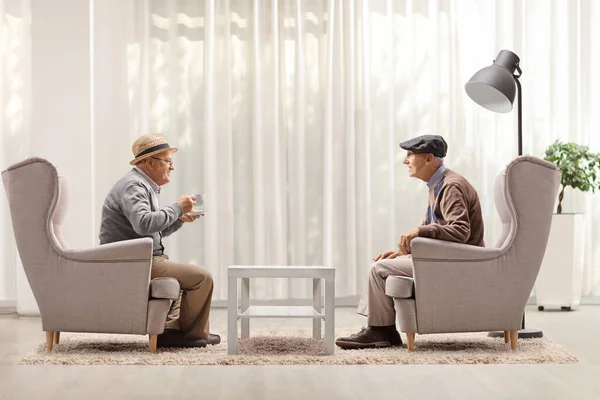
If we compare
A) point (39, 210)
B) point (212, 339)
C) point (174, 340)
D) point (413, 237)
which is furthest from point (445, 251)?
point (39, 210)

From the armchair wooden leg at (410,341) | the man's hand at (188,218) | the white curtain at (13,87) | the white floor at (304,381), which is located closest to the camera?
the white floor at (304,381)

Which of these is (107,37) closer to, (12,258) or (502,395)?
(12,258)

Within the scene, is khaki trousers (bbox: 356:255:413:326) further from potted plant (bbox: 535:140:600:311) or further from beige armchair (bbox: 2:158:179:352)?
potted plant (bbox: 535:140:600:311)

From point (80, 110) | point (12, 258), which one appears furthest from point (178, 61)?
point (12, 258)

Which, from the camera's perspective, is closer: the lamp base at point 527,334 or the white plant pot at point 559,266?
the lamp base at point 527,334

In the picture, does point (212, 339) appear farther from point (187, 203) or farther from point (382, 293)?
point (382, 293)

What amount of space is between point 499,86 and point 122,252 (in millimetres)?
2106

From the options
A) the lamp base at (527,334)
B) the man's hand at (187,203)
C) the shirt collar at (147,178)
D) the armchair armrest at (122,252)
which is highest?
the shirt collar at (147,178)

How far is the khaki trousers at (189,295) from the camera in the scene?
4.11 metres

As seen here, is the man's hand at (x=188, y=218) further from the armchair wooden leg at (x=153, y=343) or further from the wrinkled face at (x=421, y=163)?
the wrinkled face at (x=421, y=163)

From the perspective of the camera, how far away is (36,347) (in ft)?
13.8

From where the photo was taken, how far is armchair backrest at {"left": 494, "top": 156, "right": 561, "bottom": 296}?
4.07 meters

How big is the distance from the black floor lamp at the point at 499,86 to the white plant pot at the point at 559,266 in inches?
51.2

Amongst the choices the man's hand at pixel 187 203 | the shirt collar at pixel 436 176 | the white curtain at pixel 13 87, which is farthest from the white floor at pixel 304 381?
the white curtain at pixel 13 87
